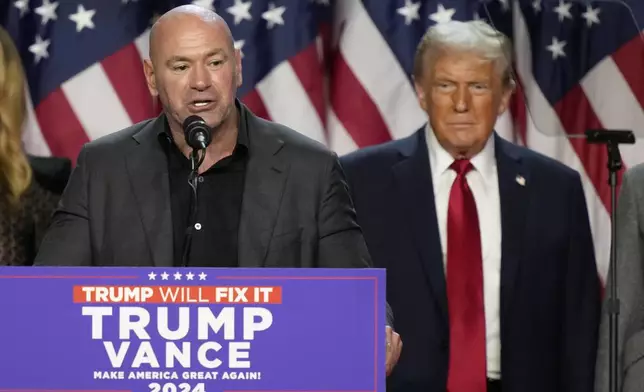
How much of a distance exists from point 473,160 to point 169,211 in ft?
4.13

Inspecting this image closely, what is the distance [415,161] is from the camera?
135 inches

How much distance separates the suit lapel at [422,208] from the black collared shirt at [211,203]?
33.6 inches

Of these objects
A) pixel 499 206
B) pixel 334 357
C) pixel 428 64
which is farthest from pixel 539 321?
pixel 334 357

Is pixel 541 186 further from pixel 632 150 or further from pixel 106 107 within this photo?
pixel 106 107

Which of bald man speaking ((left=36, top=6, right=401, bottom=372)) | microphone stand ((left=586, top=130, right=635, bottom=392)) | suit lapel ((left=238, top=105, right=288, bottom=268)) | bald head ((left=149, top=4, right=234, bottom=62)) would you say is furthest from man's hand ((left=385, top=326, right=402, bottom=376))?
microphone stand ((left=586, top=130, right=635, bottom=392))

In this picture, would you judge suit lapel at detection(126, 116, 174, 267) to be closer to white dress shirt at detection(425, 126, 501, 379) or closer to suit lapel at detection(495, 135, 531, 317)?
white dress shirt at detection(425, 126, 501, 379)

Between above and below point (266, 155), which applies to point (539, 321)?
below

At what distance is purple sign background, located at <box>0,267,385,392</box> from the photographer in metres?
1.91

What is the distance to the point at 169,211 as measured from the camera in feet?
8.21

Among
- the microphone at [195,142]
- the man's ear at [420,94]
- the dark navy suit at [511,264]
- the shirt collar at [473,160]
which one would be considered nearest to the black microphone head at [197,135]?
the microphone at [195,142]

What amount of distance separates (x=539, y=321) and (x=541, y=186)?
44cm

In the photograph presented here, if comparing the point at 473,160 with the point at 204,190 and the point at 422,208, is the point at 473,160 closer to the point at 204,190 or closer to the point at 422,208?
the point at 422,208

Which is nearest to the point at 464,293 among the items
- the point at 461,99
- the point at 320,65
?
the point at 461,99

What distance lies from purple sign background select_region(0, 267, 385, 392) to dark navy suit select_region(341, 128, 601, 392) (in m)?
1.37
